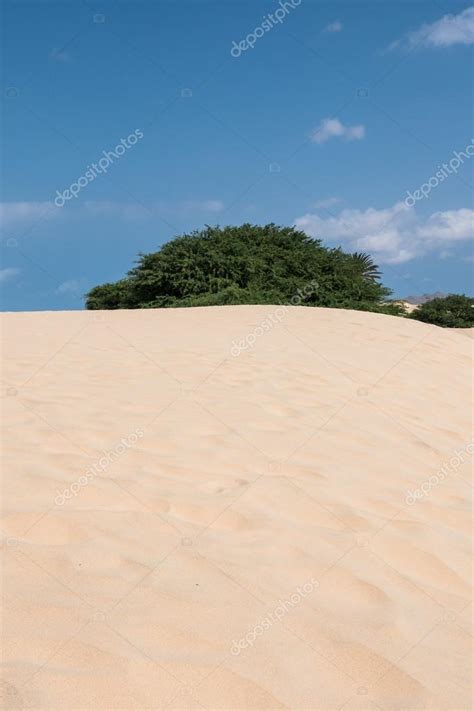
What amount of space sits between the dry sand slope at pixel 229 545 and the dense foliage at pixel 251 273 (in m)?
15.4

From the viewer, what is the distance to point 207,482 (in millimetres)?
3982

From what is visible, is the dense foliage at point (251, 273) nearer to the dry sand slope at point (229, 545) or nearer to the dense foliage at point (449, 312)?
the dense foliage at point (449, 312)

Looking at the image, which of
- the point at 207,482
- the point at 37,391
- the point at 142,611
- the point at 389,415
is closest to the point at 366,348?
the point at 389,415

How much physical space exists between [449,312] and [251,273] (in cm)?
1454

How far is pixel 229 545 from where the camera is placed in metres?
3.17

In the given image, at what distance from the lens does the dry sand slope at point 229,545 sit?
224 cm

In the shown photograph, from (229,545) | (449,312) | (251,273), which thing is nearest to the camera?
(229,545)

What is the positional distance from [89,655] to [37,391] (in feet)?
13.4

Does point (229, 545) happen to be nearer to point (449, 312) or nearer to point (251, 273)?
point (251, 273)

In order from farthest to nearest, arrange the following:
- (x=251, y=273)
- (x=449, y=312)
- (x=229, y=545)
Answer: (x=449, y=312) → (x=251, y=273) → (x=229, y=545)

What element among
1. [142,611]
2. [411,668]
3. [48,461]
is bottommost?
[411,668]

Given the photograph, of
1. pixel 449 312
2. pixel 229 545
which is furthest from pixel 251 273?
pixel 229 545

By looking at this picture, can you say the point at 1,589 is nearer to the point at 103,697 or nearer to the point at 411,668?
the point at 103,697

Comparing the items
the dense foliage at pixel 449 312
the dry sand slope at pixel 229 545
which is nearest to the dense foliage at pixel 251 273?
the dense foliage at pixel 449 312
